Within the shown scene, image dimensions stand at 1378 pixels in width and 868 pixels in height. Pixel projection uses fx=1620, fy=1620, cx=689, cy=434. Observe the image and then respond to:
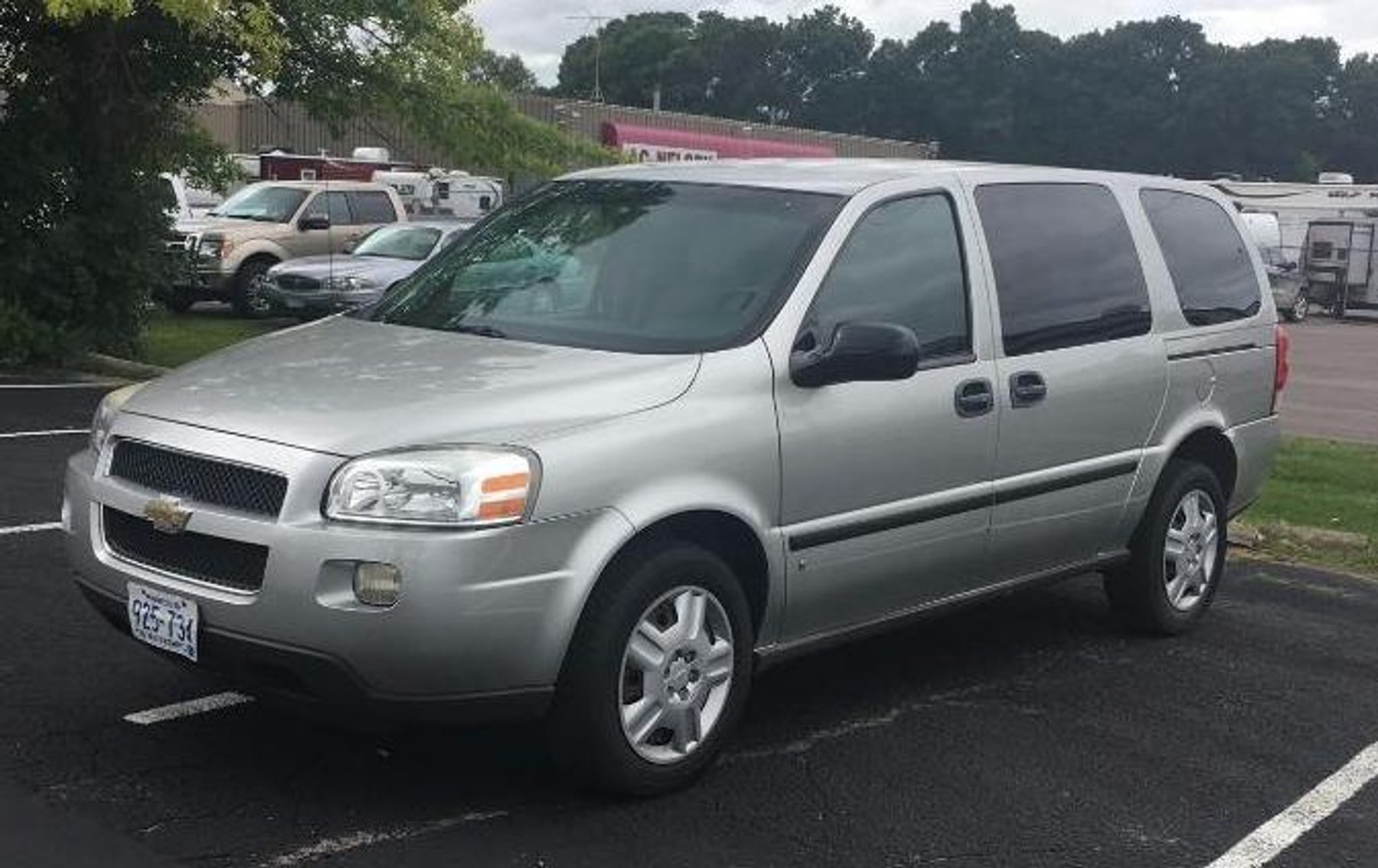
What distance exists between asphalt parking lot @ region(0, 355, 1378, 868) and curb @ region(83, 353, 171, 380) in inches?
288

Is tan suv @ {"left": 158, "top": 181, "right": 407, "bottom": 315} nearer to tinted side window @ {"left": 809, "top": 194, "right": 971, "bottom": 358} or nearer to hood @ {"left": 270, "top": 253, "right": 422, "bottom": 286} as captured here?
hood @ {"left": 270, "top": 253, "right": 422, "bottom": 286}

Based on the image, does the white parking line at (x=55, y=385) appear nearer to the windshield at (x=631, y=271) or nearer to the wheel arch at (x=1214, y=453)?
the windshield at (x=631, y=271)

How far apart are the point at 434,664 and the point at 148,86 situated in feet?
35.8

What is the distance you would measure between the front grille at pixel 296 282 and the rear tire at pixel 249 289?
855mm

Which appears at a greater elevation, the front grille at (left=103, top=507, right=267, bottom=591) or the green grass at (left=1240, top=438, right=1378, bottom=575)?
the front grille at (left=103, top=507, right=267, bottom=591)

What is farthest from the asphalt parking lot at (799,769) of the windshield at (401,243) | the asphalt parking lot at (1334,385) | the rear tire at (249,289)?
the rear tire at (249,289)

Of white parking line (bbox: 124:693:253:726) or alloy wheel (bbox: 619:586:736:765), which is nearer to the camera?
alloy wheel (bbox: 619:586:736:765)

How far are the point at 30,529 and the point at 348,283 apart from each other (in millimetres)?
11772

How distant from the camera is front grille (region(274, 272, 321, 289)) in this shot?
742 inches

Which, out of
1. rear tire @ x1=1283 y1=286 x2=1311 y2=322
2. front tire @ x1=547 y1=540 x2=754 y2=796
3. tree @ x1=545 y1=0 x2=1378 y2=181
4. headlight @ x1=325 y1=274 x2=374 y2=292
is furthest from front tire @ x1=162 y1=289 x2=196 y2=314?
tree @ x1=545 y1=0 x2=1378 y2=181

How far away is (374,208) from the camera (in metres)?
23.0

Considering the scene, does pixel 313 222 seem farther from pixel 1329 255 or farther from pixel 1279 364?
pixel 1329 255

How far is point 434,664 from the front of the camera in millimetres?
3934

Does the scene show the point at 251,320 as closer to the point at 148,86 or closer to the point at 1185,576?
the point at 148,86
